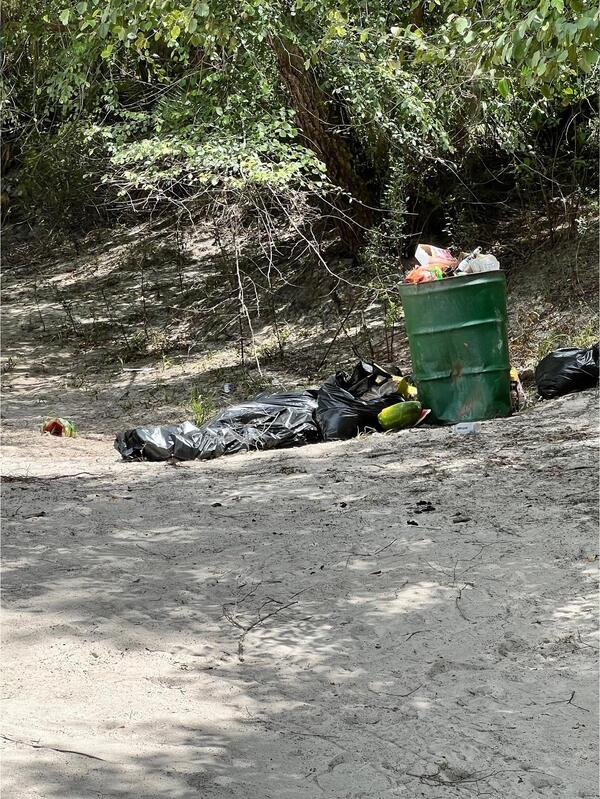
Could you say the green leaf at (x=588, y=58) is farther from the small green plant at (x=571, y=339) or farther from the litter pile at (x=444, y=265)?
the small green plant at (x=571, y=339)

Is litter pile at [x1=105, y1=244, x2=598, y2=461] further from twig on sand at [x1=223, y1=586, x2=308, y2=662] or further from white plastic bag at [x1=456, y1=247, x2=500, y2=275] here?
twig on sand at [x1=223, y1=586, x2=308, y2=662]

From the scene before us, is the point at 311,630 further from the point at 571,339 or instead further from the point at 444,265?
the point at 571,339

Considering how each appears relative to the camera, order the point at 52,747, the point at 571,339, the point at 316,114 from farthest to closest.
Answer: the point at 316,114
the point at 571,339
the point at 52,747

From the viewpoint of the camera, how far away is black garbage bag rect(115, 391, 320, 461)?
7.16 m

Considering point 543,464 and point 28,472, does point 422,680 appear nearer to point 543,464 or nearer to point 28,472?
point 543,464

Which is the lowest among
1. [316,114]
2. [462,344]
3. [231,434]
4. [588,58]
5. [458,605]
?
[458,605]

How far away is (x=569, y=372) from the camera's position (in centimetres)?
740

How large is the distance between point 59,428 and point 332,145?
4382 mm

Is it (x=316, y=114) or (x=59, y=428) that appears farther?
(x=316, y=114)

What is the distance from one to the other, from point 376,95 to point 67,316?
583cm

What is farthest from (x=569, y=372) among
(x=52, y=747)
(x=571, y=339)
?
(x=52, y=747)

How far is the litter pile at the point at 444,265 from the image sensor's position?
7129 mm

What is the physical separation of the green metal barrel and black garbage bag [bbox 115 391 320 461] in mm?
918

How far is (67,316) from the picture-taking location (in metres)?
13.3
